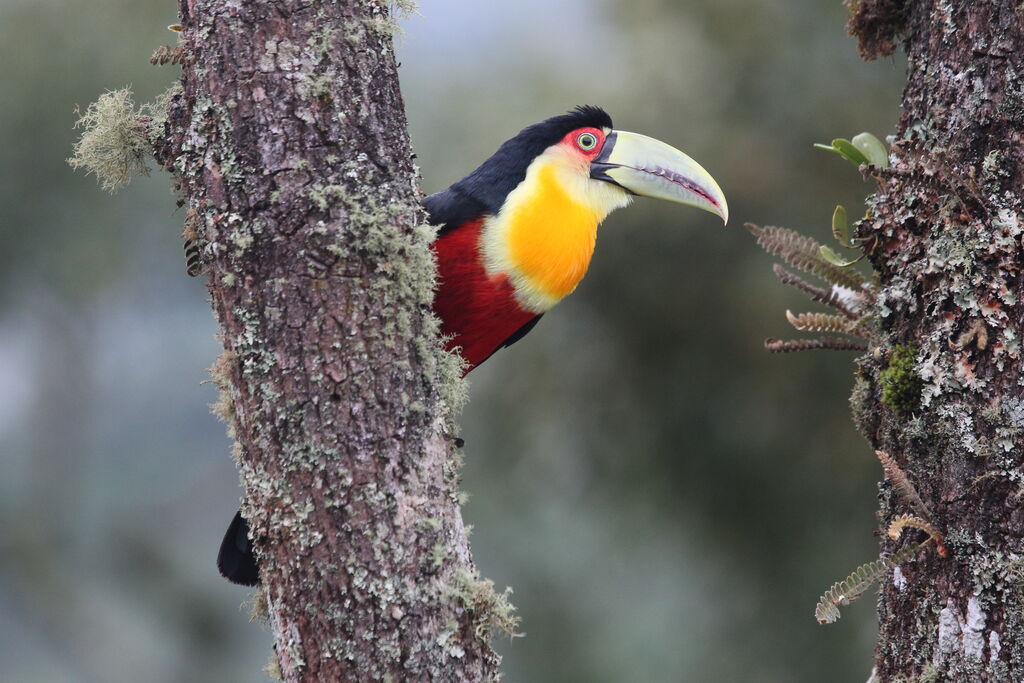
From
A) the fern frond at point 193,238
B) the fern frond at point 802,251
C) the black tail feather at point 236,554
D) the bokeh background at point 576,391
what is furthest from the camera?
the bokeh background at point 576,391

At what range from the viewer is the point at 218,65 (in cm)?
157

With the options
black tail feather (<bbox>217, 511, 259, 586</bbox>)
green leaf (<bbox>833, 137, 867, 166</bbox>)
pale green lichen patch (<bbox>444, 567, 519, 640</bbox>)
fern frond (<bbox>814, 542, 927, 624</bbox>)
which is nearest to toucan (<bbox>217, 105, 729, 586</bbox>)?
black tail feather (<bbox>217, 511, 259, 586</bbox>)

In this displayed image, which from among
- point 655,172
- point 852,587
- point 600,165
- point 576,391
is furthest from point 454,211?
point 576,391

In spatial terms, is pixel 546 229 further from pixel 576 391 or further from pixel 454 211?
pixel 576 391

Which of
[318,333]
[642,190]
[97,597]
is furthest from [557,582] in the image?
[318,333]

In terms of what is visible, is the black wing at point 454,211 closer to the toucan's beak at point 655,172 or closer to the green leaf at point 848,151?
the toucan's beak at point 655,172

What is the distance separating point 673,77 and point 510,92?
940mm

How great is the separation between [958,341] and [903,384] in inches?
4.1

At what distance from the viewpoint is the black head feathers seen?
8.28ft

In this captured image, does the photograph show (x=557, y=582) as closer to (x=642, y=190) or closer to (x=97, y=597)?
(x=642, y=190)

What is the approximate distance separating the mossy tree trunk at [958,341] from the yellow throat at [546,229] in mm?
934

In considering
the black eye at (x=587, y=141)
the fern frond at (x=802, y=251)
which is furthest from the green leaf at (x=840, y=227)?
the black eye at (x=587, y=141)

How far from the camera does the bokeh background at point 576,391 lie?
3.99 m

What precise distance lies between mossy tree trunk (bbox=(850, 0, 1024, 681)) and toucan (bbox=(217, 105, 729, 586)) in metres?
0.93
